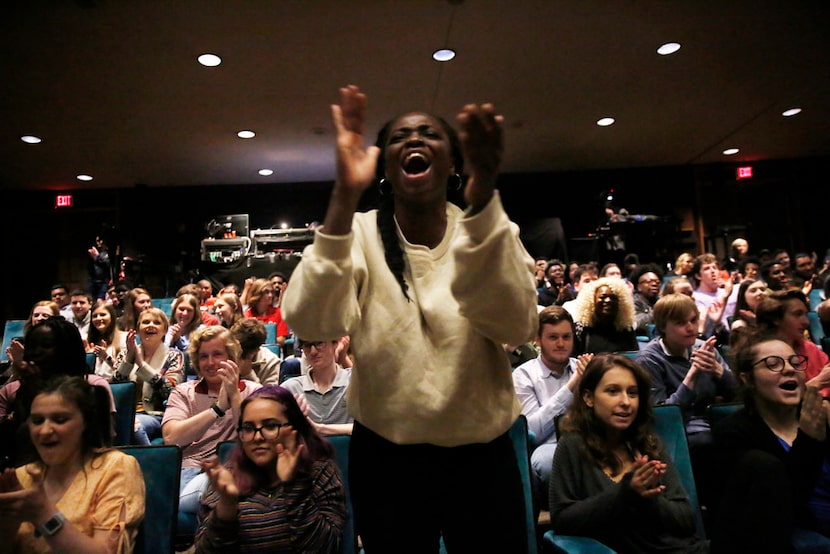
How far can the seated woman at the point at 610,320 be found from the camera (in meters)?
3.14

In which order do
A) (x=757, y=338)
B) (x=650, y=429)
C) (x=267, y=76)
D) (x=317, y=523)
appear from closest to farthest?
1. (x=317, y=523)
2. (x=650, y=429)
3. (x=757, y=338)
4. (x=267, y=76)

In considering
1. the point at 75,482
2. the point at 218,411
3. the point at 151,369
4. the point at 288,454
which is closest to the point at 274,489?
the point at 288,454

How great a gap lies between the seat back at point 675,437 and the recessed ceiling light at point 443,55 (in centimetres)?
335

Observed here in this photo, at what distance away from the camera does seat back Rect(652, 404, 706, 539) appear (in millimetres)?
1776

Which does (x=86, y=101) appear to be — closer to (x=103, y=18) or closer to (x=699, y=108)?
(x=103, y=18)

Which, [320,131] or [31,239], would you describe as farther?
[31,239]

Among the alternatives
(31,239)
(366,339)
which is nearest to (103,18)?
(366,339)

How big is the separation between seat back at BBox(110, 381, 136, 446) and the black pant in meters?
1.76

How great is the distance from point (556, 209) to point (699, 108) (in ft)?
9.13

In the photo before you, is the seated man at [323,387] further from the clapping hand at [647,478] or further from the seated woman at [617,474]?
the clapping hand at [647,478]

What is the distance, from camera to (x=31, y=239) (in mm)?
8656

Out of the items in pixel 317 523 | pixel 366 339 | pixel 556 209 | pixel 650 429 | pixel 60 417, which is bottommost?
pixel 317 523

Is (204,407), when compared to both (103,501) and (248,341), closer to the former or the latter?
(248,341)

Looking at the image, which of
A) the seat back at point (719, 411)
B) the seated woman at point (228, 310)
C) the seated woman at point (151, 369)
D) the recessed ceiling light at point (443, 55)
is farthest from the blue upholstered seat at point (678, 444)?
the recessed ceiling light at point (443, 55)
